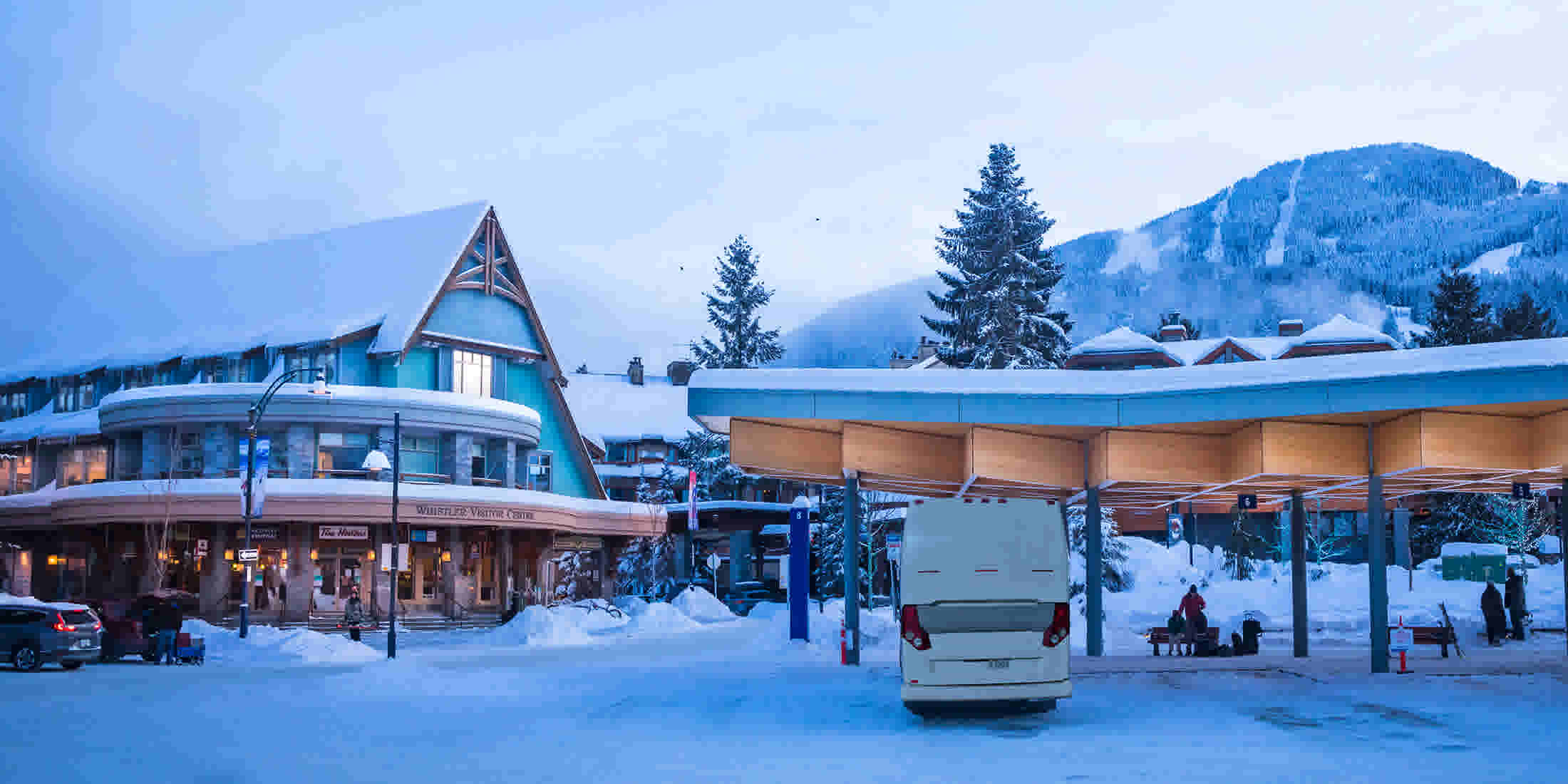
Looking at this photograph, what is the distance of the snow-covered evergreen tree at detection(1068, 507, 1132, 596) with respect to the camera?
5422 centimetres

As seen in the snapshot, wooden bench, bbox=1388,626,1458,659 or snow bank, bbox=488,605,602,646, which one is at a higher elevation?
wooden bench, bbox=1388,626,1458,659

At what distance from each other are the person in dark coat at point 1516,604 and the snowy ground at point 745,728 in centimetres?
1353

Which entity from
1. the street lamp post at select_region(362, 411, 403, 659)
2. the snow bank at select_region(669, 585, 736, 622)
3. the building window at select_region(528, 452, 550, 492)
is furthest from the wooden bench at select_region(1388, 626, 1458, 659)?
the building window at select_region(528, 452, 550, 492)

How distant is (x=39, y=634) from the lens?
30.3 meters

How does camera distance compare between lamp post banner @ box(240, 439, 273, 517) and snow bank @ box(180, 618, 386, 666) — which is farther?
lamp post banner @ box(240, 439, 273, 517)

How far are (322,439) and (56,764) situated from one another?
4029 cm

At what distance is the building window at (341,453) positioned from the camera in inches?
2089

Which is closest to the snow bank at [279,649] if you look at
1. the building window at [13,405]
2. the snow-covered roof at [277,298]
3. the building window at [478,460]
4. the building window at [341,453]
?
the building window at [341,453]

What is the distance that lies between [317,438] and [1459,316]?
55393 mm

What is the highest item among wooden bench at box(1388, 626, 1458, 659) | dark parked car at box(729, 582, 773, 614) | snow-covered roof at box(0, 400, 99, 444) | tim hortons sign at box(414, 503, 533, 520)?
snow-covered roof at box(0, 400, 99, 444)

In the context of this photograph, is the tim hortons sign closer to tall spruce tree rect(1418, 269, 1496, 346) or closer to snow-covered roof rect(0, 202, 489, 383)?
snow-covered roof rect(0, 202, 489, 383)

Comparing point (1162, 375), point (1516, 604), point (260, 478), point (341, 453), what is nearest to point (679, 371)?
point (341, 453)

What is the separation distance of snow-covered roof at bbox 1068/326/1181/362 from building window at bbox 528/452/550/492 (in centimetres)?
2760

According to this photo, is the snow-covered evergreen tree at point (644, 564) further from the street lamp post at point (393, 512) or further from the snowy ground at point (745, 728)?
the snowy ground at point (745, 728)
